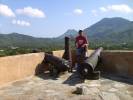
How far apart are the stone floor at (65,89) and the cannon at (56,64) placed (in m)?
0.31

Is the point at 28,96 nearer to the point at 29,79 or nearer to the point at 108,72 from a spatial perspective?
the point at 29,79

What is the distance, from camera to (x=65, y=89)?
316 inches

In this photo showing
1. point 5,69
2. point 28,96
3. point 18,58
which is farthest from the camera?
point 18,58

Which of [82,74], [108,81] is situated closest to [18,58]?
[82,74]

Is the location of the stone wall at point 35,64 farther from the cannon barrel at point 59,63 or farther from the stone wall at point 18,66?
the cannon barrel at point 59,63

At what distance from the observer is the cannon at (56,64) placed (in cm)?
1008

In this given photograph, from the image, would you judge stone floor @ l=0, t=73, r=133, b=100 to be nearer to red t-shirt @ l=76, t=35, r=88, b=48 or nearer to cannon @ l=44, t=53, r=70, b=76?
cannon @ l=44, t=53, r=70, b=76

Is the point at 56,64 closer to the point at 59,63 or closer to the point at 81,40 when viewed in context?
the point at 59,63

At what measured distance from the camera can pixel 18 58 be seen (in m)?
9.45

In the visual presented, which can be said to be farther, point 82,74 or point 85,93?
point 82,74

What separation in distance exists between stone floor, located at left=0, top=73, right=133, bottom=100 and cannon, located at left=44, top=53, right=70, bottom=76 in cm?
31

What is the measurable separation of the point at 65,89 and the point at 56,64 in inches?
93.0

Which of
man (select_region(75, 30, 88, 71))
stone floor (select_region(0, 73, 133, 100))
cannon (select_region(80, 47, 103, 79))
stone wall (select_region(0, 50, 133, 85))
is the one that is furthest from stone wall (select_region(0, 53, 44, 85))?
cannon (select_region(80, 47, 103, 79))

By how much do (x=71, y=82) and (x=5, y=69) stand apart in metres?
2.00
